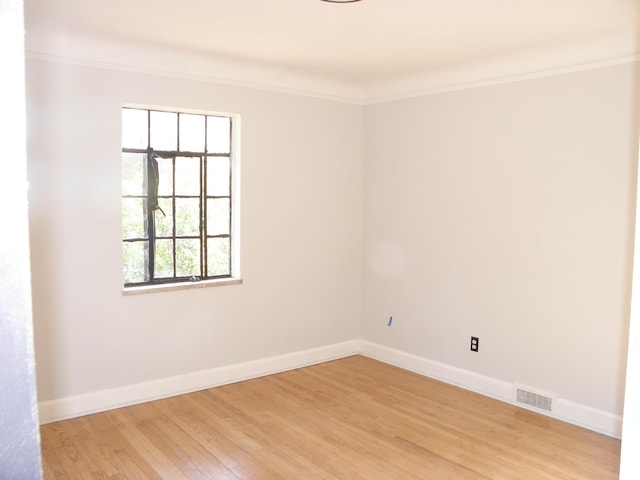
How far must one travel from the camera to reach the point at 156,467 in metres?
3.04

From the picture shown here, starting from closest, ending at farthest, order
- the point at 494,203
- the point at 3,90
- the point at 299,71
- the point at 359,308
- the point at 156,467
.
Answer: the point at 3,90 < the point at 156,467 < the point at 494,203 < the point at 299,71 < the point at 359,308

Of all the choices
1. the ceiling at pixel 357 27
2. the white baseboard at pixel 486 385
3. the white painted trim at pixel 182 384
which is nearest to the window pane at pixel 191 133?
the ceiling at pixel 357 27

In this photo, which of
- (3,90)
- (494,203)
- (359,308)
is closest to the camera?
(3,90)

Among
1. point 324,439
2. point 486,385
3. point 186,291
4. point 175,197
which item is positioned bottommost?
point 324,439

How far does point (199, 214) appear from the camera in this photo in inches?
171

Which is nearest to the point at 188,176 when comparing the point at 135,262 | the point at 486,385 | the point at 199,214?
the point at 199,214

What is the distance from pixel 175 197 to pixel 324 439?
6.77ft

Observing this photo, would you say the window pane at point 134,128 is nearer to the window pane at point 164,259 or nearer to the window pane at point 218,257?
the window pane at point 164,259

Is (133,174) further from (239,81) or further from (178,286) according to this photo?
(239,81)

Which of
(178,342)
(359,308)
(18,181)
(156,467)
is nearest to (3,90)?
(18,181)

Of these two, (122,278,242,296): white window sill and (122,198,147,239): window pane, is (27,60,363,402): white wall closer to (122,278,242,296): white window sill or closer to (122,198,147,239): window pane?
(122,278,242,296): white window sill

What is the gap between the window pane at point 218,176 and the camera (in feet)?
14.3

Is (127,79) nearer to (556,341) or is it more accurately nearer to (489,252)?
(489,252)

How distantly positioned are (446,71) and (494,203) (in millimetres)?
1107
